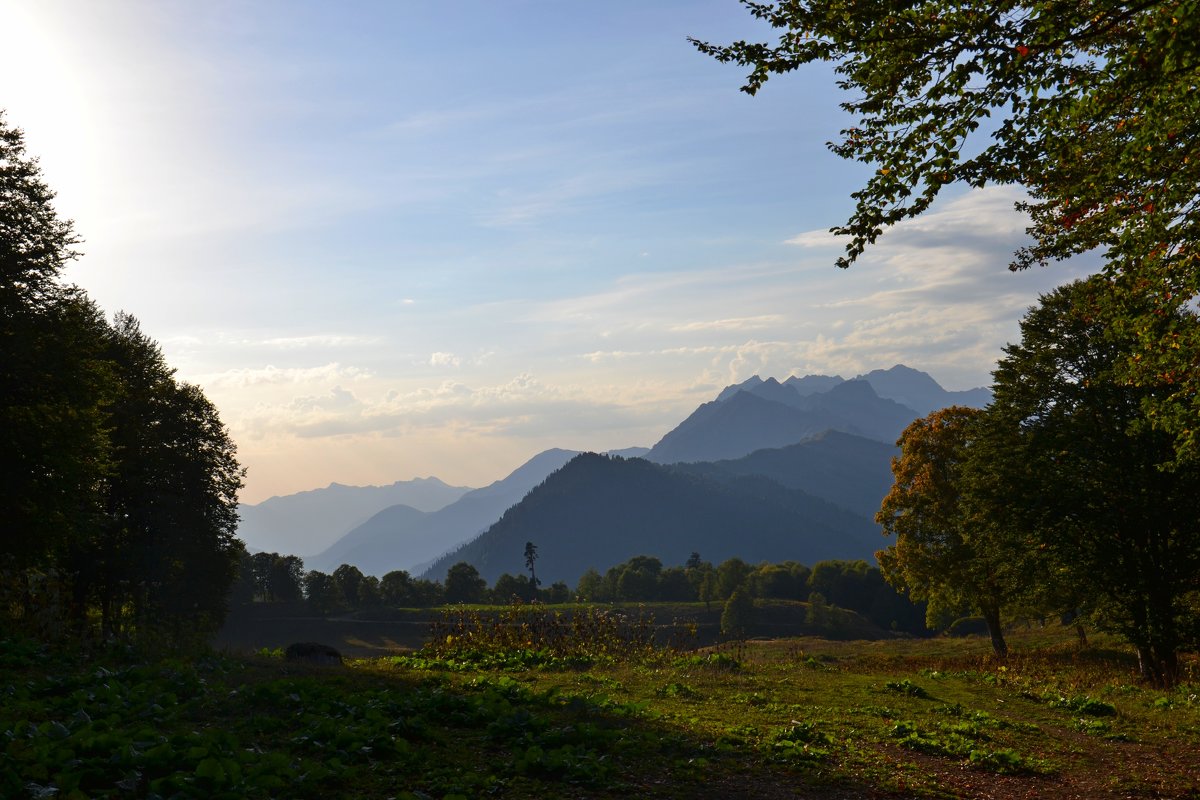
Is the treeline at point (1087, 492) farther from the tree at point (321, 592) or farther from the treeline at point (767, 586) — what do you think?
the tree at point (321, 592)

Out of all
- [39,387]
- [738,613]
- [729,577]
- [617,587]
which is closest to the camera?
[39,387]

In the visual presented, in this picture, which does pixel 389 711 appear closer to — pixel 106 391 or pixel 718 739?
pixel 718 739

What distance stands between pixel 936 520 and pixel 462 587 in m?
102

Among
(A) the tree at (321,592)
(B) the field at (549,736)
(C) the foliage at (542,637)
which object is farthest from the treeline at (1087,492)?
(A) the tree at (321,592)

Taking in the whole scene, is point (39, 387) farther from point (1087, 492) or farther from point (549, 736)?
point (1087, 492)

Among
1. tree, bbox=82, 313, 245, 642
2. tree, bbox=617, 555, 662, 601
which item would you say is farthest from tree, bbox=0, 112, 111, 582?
tree, bbox=617, 555, 662, 601

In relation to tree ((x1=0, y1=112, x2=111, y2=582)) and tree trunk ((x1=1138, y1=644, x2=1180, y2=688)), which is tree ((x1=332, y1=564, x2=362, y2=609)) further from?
tree trunk ((x1=1138, y1=644, x2=1180, y2=688))

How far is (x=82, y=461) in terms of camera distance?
25.5 m

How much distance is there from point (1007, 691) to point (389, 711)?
755 inches

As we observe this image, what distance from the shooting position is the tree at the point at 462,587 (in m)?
Answer: 129

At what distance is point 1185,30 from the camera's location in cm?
815

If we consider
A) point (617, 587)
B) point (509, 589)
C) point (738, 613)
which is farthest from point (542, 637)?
point (617, 587)

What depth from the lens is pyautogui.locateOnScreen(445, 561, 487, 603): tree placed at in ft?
424

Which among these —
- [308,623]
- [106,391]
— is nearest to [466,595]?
[308,623]
